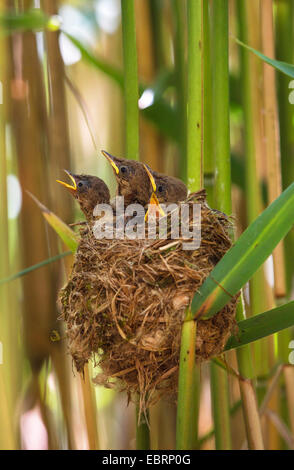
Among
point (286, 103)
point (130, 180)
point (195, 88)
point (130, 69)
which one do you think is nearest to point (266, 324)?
point (195, 88)

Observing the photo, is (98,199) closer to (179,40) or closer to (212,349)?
(179,40)

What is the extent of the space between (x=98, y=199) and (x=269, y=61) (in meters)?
0.73

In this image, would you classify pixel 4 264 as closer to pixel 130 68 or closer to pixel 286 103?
pixel 130 68

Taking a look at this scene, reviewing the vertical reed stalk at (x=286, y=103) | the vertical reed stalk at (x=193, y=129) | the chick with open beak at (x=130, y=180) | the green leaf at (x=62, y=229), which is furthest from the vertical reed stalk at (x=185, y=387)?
the vertical reed stalk at (x=286, y=103)

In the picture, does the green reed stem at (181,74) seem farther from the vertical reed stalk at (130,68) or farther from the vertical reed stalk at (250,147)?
the vertical reed stalk at (130,68)

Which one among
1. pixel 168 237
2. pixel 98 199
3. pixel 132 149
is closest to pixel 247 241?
pixel 168 237

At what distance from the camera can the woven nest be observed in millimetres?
993

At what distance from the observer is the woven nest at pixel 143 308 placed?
99 centimetres

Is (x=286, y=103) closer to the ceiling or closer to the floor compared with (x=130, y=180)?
closer to the ceiling

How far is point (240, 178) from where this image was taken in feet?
5.28

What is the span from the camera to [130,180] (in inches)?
57.9

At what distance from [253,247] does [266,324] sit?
0.54ft

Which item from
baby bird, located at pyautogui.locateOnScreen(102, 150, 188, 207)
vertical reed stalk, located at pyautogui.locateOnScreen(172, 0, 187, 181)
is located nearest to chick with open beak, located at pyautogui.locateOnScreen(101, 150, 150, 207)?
baby bird, located at pyautogui.locateOnScreen(102, 150, 188, 207)

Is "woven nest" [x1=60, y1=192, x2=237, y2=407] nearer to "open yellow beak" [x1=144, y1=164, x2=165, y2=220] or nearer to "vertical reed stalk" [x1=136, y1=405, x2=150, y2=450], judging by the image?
"vertical reed stalk" [x1=136, y1=405, x2=150, y2=450]
